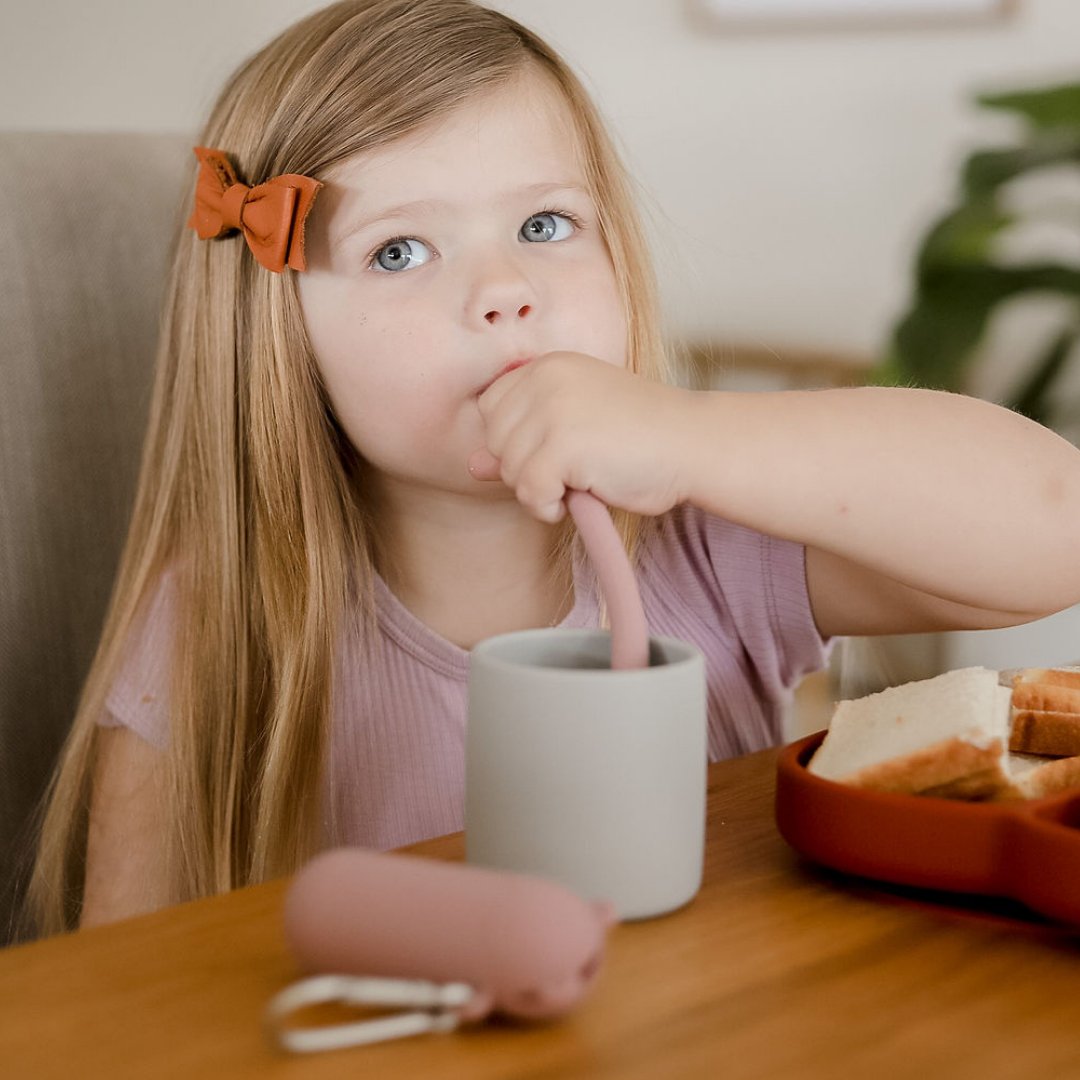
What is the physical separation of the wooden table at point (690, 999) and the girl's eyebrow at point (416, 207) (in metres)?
0.48

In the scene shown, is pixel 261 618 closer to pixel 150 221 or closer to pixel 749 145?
pixel 150 221

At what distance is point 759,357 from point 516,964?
239 centimetres

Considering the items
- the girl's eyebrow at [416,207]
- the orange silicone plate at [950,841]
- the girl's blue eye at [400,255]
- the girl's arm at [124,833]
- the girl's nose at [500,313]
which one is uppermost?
the girl's eyebrow at [416,207]

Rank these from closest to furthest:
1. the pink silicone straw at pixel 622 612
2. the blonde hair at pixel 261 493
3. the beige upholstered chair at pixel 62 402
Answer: the pink silicone straw at pixel 622 612, the blonde hair at pixel 261 493, the beige upholstered chair at pixel 62 402

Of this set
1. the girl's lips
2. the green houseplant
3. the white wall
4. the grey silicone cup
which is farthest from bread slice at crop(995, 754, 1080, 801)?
the white wall

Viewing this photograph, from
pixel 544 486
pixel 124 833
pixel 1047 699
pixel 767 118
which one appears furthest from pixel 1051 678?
pixel 767 118

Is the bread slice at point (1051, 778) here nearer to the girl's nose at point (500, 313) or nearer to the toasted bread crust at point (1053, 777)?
the toasted bread crust at point (1053, 777)

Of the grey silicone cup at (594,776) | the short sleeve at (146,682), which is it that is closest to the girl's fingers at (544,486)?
the grey silicone cup at (594,776)

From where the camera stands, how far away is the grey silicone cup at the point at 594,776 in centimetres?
50

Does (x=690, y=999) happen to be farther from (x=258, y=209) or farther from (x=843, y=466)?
(x=258, y=209)

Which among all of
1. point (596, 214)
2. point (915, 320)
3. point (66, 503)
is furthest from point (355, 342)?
point (915, 320)

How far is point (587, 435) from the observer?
2.16 feet

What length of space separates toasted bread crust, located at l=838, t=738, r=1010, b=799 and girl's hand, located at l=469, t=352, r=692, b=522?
0.19 metres

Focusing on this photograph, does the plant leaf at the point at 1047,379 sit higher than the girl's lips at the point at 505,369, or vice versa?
the girl's lips at the point at 505,369
